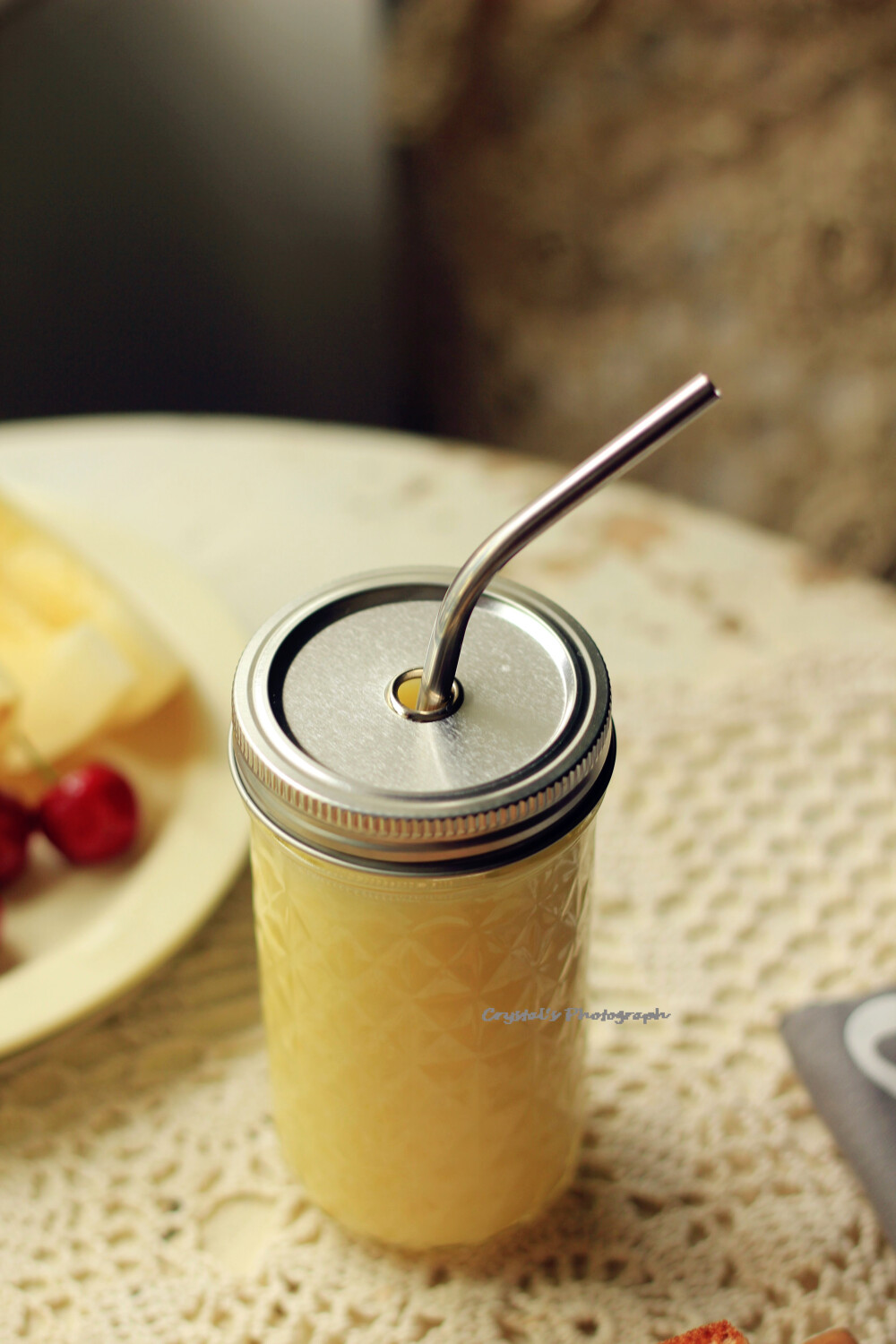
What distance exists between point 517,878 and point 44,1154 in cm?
27

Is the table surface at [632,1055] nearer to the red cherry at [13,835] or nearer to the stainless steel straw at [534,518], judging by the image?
the red cherry at [13,835]

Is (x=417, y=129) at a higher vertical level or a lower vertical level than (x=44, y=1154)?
higher

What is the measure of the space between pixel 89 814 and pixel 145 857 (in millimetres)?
39

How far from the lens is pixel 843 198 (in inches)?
49.3

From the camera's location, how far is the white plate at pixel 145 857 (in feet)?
1.69

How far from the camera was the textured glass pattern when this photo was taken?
1.18ft

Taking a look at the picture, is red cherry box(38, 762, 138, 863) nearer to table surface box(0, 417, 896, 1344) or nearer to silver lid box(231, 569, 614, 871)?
table surface box(0, 417, 896, 1344)

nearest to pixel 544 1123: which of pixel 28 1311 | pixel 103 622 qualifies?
pixel 28 1311

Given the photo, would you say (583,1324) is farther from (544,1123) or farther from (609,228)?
(609,228)

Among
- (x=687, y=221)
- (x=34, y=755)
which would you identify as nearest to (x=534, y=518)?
(x=34, y=755)

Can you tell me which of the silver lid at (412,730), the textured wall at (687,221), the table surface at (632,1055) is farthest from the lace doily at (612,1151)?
the textured wall at (687,221)

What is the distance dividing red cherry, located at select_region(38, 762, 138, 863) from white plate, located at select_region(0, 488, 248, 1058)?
2 centimetres

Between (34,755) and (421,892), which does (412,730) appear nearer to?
(421,892)

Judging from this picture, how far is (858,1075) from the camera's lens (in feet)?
1.57
